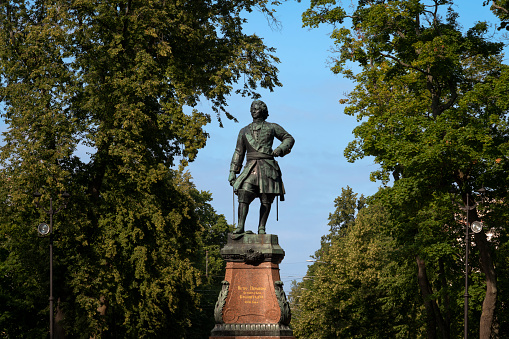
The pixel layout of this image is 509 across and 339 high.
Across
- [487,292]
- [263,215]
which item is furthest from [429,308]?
[263,215]

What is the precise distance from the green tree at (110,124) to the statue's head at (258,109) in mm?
7897

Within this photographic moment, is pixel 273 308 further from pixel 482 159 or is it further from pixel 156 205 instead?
pixel 482 159

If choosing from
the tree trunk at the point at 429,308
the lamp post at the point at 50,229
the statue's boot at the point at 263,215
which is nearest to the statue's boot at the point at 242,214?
the statue's boot at the point at 263,215

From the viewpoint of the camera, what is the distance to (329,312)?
4809 cm

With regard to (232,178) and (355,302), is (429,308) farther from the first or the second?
(232,178)

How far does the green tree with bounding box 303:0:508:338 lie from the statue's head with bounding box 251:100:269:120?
1063 centimetres

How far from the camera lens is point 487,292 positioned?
96.0 ft

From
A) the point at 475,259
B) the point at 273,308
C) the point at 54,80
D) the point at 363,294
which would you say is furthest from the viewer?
the point at 363,294

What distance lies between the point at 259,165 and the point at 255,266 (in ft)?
6.82

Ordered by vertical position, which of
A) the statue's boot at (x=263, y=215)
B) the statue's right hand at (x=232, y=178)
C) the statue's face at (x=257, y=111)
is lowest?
the statue's boot at (x=263, y=215)

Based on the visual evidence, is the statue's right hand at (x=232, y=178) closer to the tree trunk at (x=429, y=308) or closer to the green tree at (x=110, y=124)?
the green tree at (x=110, y=124)

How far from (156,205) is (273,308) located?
11.7 m

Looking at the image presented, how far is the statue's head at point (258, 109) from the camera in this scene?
18.6 metres

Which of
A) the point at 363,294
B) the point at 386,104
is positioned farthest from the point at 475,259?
the point at 363,294
